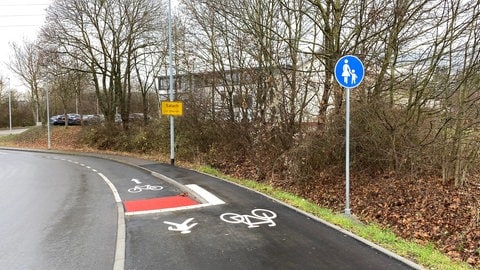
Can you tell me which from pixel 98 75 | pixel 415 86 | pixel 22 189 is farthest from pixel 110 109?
pixel 415 86

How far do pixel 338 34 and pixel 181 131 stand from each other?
12739mm

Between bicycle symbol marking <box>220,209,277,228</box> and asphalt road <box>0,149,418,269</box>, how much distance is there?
0.02 metres

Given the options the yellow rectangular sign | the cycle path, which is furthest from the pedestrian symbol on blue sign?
the yellow rectangular sign

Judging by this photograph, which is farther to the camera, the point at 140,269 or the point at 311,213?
the point at 311,213

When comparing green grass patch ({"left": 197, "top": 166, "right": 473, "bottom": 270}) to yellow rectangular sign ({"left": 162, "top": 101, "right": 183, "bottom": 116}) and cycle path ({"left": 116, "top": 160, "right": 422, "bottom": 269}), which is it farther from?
yellow rectangular sign ({"left": 162, "top": 101, "right": 183, "bottom": 116})

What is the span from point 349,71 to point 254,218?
3714mm

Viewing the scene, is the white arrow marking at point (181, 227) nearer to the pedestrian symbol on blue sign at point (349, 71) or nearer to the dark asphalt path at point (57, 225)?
the dark asphalt path at point (57, 225)

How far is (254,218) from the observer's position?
25.6 ft

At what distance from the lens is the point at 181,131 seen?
2227 cm

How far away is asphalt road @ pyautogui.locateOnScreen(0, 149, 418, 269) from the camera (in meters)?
5.43

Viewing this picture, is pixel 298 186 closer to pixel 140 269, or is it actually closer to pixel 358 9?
pixel 358 9

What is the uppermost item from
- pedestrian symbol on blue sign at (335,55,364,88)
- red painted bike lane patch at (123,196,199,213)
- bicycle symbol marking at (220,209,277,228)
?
pedestrian symbol on blue sign at (335,55,364,88)

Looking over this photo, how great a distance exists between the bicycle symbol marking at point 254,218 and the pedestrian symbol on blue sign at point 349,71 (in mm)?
3254

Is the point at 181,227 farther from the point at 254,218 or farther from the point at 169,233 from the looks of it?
the point at 254,218
